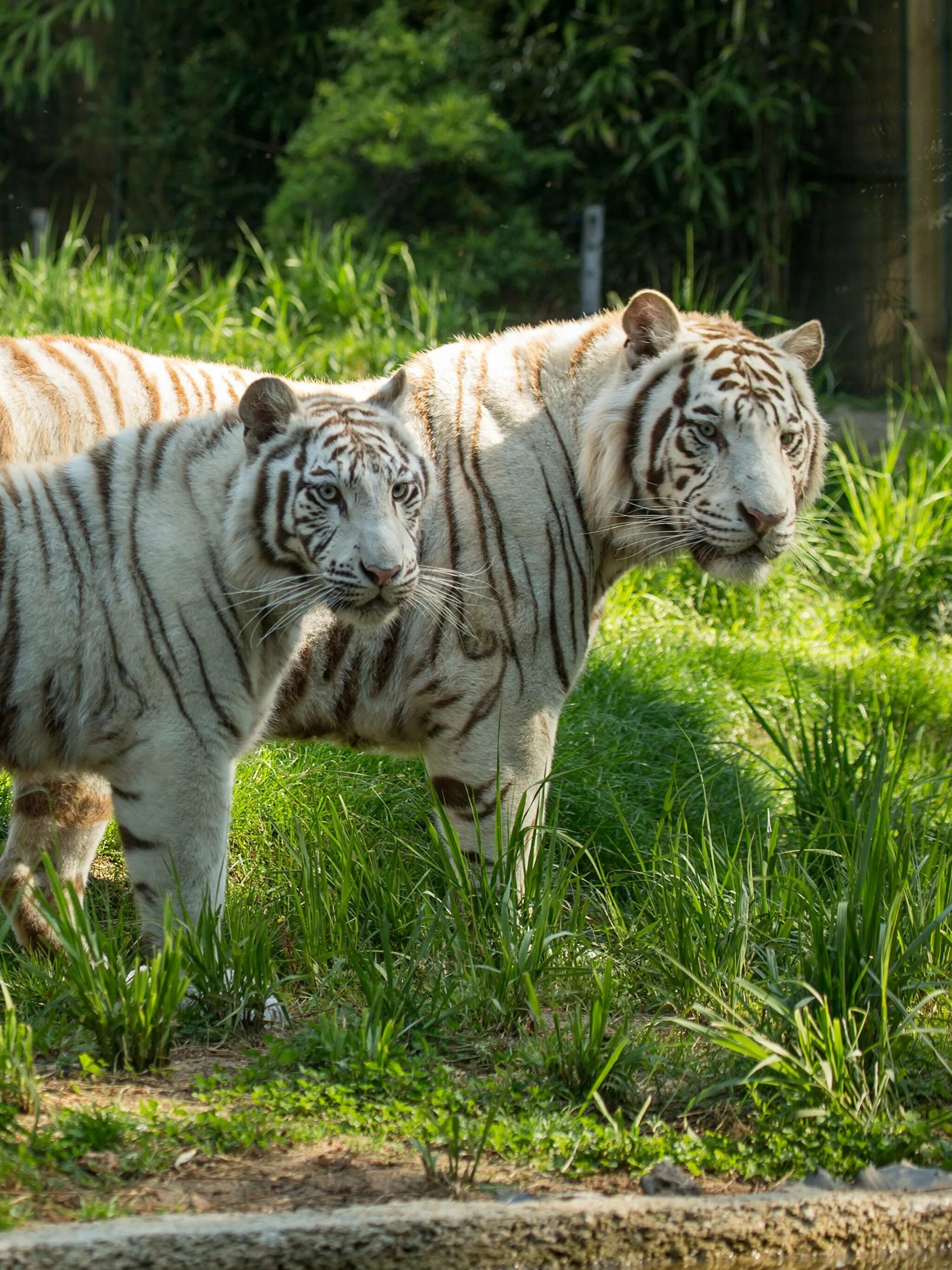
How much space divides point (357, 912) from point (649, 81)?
692cm

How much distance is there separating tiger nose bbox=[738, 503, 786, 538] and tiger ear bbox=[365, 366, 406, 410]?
79 cm

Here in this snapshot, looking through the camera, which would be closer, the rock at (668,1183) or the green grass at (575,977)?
the rock at (668,1183)

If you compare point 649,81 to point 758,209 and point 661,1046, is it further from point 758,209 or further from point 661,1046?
point 661,1046

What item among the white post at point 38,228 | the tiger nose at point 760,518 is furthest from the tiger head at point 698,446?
the white post at point 38,228

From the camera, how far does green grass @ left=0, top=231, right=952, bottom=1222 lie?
2.50 metres

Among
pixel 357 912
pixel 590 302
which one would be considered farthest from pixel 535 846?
pixel 590 302

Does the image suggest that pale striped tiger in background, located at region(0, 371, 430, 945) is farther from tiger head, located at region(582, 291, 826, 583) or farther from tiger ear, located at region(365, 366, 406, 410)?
tiger head, located at region(582, 291, 826, 583)

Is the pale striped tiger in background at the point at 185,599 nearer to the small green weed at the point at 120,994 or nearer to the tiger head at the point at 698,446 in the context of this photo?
the small green weed at the point at 120,994

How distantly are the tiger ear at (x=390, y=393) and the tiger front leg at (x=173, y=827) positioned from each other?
0.83 m

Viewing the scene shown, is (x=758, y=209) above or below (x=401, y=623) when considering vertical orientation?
above

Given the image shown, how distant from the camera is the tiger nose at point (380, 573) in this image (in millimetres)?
2807

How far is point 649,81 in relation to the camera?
882 centimetres

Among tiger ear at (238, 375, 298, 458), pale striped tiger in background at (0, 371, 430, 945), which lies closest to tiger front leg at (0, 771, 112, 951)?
pale striped tiger in background at (0, 371, 430, 945)

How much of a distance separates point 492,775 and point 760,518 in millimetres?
824
